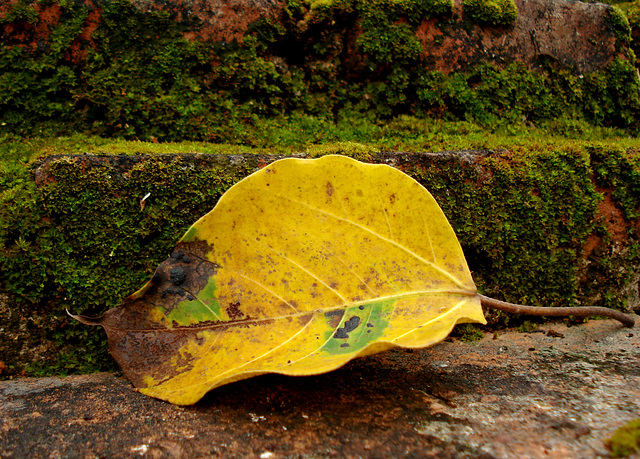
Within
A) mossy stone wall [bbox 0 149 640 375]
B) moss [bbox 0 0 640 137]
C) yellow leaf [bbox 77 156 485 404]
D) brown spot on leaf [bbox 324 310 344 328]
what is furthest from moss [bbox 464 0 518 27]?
brown spot on leaf [bbox 324 310 344 328]

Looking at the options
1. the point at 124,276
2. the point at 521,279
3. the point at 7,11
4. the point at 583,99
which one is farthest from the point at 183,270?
the point at 583,99

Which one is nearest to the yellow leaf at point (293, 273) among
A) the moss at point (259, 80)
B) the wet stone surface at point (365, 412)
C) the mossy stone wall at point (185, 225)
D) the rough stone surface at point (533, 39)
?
the wet stone surface at point (365, 412)

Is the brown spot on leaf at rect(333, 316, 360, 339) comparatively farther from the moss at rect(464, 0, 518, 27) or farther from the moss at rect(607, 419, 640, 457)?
the moss at rect(464, 0, 518, 27)

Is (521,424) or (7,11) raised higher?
(7,11)

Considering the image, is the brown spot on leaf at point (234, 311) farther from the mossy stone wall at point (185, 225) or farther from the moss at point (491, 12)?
the moss at point (491, 12)

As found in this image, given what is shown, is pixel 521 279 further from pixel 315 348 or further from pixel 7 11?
pixel 7 11

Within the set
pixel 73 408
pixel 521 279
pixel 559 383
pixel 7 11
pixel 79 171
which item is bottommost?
pixel 73 408
